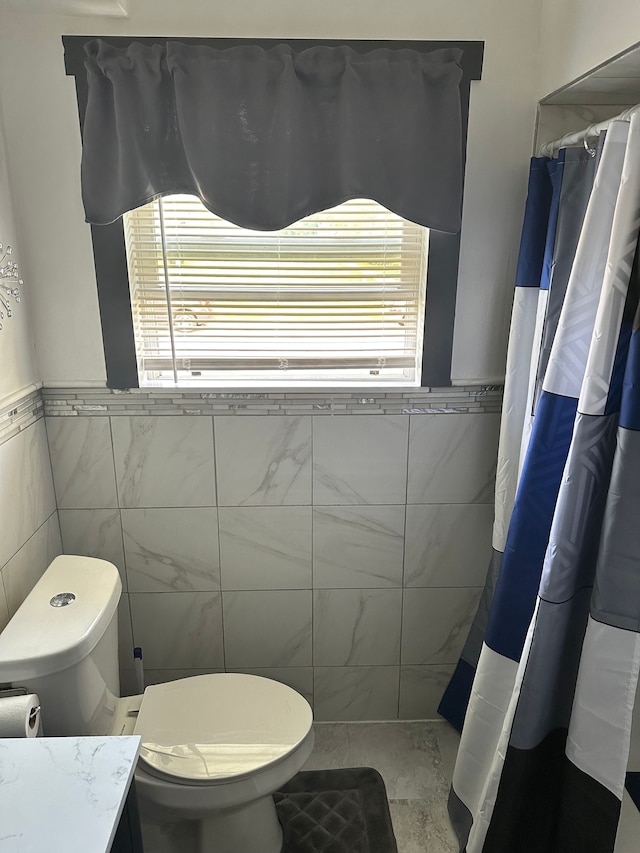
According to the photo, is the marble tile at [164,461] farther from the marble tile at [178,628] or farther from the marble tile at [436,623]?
the marble tile at [436,623]

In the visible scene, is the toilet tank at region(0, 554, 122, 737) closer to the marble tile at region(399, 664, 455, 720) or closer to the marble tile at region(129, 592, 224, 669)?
the marble tile at region(129, 592, 224, 669)

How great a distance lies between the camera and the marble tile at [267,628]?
2.17m

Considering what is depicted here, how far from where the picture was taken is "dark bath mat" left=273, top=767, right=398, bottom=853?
6.06 ft

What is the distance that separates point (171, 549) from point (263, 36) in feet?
4.92

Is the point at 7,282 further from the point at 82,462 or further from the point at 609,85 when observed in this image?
the point at 609,85

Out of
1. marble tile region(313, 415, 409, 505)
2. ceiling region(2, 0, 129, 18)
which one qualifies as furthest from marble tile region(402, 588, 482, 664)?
ceiling region(2, 0, 129, 18)

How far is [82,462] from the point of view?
2025mm

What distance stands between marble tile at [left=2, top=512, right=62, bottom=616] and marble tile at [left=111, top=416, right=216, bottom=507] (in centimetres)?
23

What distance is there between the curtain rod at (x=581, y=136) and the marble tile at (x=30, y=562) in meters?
1.77

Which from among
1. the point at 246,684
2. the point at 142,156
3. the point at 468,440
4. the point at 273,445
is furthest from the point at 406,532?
the point at 142,156

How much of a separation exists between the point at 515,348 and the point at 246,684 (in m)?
1.19

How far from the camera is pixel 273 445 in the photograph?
2023 millimetres

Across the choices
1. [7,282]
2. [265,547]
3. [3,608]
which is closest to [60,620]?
[3,608]

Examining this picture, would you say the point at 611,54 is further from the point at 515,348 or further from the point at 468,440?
the point at 468,440
